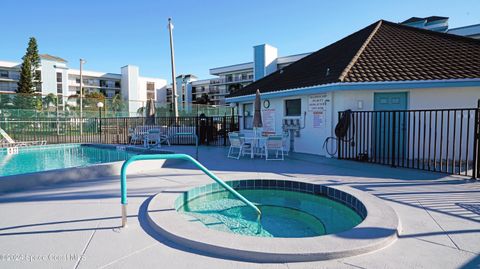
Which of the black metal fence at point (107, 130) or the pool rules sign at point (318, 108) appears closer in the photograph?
the pool rules sign at point (318, 108)

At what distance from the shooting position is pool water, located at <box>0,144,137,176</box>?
9.89 meters

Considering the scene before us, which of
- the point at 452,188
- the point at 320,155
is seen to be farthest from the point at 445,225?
the point at 320,155

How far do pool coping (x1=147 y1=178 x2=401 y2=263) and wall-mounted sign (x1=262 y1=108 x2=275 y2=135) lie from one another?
8352mm

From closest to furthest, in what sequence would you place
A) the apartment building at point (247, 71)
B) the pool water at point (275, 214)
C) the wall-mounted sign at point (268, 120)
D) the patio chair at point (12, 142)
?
the pool water at point (275, 214) < the wall-mounted sign at point (268, 120) < the patio chair at point (12, 142) < the apartment building at point (247, 71)

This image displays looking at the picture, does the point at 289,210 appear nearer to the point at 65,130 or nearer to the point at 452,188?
the point at 452,188

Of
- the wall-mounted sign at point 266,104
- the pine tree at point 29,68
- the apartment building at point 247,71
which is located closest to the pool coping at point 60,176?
the wall-mounted sign at point 266,104

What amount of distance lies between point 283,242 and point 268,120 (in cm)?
934

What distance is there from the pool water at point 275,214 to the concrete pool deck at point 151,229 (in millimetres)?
469

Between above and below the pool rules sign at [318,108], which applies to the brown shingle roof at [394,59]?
above

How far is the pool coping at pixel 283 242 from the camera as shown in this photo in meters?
2.79

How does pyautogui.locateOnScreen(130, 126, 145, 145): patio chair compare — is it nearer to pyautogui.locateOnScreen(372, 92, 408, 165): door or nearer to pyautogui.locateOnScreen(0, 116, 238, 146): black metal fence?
pyautogui.locateOnScreen(0, 116, 238, 146): black metal fence

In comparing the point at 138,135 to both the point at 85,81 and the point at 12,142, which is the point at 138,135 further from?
the point at 85,81

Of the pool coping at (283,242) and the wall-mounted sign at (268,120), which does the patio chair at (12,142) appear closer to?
the wall-mounted sign at (268,120)

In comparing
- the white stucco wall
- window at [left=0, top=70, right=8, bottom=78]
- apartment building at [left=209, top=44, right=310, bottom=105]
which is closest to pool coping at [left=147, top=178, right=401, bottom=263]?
the white stucco wall
